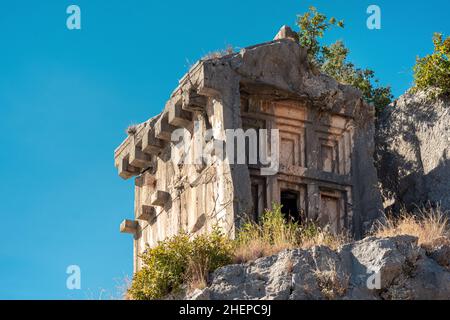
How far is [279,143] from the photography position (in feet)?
88.4

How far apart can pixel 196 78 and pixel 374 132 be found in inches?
212

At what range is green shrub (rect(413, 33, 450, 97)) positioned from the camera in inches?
1127

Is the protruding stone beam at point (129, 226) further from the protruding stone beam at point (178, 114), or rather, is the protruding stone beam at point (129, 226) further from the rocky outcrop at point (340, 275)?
the rocky outcrop at point (340, 275)

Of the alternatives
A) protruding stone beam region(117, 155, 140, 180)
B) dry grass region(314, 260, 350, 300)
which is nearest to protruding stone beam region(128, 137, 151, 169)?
protruding stone beam region(117, 155, 140, 180)

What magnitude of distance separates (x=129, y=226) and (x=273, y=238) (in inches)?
325

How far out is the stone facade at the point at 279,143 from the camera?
25766mm

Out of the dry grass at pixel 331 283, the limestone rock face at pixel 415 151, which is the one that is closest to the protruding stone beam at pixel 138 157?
the limestone rock face at pixel 415 151

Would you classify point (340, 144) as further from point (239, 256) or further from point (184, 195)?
point (239, 256)

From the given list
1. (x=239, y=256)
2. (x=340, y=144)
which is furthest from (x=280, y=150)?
(x=239, y=256)

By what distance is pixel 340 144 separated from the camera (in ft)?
92.1

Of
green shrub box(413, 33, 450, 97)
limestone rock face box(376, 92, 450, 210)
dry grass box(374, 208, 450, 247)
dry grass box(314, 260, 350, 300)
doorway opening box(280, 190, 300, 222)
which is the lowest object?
dry grass box(314, 260, 350, 300)

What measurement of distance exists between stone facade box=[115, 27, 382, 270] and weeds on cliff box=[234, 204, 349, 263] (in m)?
0.86

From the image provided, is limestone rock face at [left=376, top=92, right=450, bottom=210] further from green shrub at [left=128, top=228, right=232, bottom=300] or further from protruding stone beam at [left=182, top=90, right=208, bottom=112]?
green shrub at [left=128, top=228, right=232, bottom=300]

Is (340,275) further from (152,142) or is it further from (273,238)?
(152,142)
